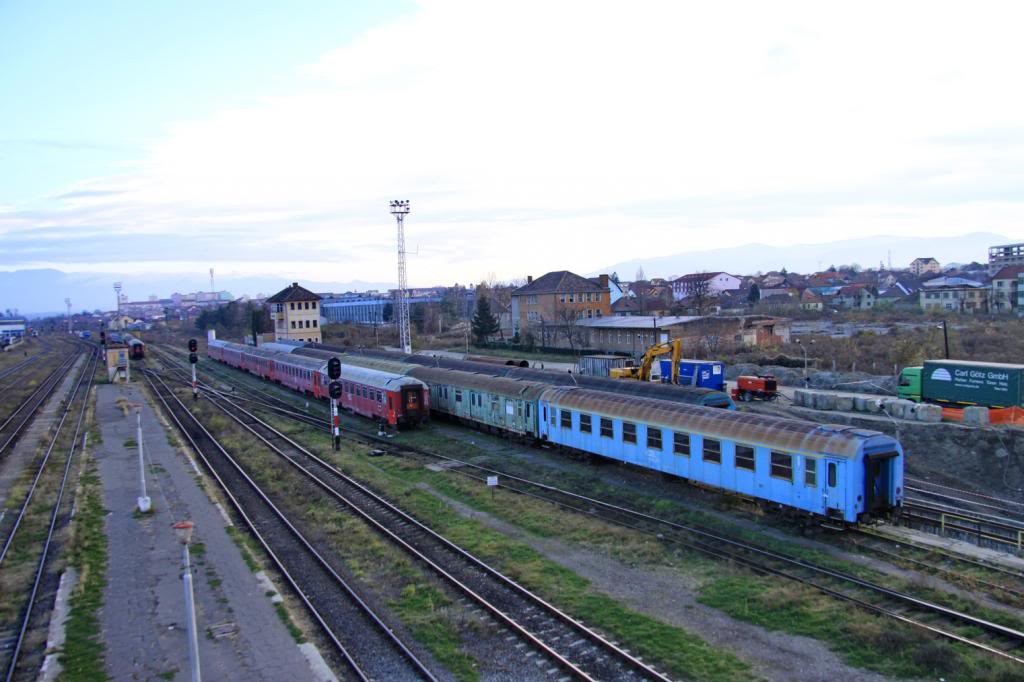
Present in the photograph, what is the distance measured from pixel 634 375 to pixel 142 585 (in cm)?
3380

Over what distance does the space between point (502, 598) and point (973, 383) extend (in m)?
28.6

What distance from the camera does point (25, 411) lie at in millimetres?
48812

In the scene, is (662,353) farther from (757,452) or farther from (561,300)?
(561,300)

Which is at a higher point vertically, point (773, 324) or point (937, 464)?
point (773, 324)

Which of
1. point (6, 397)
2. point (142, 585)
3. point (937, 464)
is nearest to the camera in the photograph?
point (142, 585)

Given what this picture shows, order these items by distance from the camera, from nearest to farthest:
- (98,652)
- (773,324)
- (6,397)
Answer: (98,652)
(6,397)
(773,324)

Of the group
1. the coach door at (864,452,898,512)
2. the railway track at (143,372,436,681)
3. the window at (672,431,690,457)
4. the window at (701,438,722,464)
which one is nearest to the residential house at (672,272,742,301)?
the window at (672,431,690,457)

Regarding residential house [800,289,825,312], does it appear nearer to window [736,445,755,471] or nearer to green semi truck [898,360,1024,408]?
green semi truck [898,360,1024,408]

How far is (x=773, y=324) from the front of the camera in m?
64.2

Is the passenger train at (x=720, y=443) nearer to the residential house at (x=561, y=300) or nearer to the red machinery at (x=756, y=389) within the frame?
the red machinery at (x=756, y=389)

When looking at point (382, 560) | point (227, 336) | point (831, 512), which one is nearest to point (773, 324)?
point (831, 512)

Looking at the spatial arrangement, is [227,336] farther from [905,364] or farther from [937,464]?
[937,464]

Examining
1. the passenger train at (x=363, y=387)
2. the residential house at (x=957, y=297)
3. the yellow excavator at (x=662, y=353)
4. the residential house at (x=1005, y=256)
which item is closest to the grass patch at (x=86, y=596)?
the passenger train at (x=363, y=387)

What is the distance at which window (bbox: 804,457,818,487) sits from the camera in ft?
61.3
